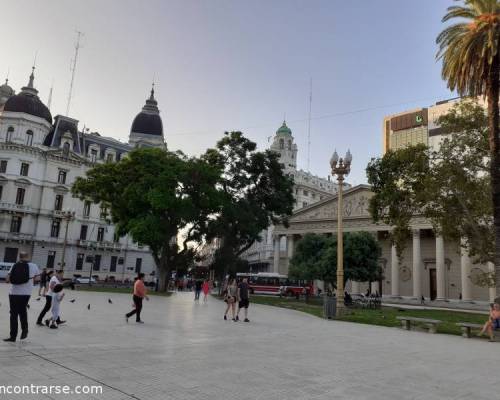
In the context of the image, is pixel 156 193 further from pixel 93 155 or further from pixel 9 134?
pixel 93 155

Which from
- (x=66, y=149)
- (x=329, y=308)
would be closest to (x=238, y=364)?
(x=329, y=308)

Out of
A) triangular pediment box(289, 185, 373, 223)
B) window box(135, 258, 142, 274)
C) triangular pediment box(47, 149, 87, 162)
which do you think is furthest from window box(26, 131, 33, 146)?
triangular pediment box(289, 185, 373, 223)


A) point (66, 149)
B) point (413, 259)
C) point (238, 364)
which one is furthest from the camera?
point (66, 149)

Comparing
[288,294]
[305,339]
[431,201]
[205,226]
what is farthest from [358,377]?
[288,294]

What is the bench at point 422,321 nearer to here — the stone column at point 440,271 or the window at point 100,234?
the stone column at point 440,271

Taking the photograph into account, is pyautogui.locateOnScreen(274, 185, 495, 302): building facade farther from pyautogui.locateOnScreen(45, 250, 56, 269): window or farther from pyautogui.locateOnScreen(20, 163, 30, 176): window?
pyautogui.locateOnScreen(20, 163, 30, 176): window

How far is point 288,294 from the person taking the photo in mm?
49688

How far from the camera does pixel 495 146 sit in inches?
750

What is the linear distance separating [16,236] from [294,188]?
59175mm

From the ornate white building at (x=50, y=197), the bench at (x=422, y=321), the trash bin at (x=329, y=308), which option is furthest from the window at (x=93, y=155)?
the bench at (x=422, y=321)

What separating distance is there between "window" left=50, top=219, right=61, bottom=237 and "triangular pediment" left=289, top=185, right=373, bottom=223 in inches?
1283

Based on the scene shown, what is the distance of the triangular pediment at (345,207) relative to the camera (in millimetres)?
57344

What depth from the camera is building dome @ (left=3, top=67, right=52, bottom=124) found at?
55.8 metres

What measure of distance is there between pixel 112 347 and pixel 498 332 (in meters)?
13.6
